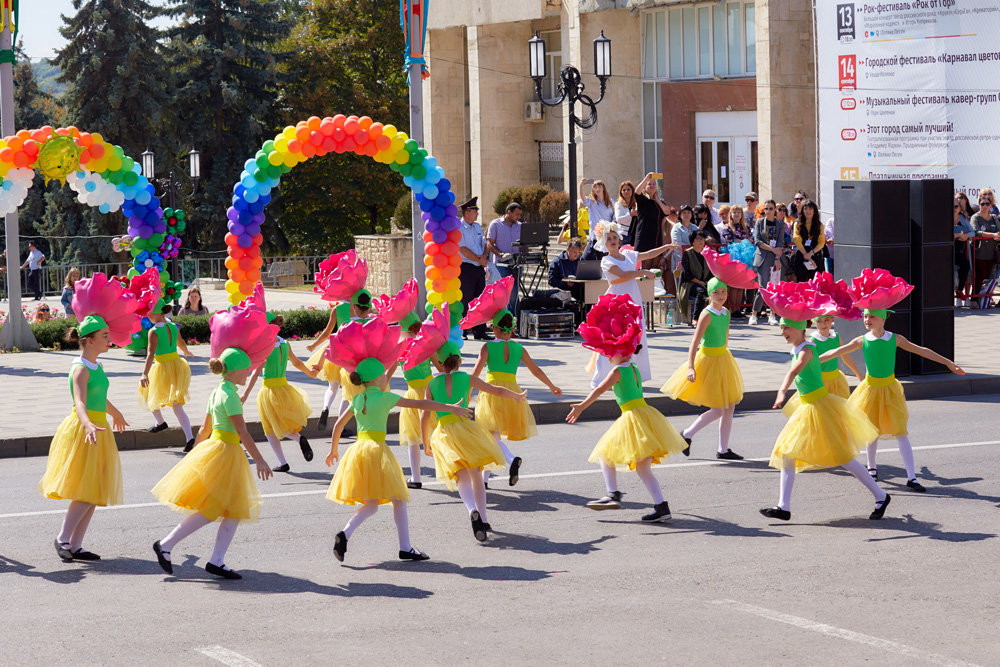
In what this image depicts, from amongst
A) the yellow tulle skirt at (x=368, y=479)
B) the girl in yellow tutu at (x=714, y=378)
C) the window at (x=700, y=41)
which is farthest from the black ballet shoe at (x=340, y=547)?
the window at (x=700, y=41)

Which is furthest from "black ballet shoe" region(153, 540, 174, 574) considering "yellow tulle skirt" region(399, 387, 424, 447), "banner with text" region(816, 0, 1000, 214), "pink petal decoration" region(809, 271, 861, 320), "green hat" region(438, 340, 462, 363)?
"banner with text" region(816, 0, 1000, 214)

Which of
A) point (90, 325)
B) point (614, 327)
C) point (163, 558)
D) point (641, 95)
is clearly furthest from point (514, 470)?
point (641, 95)

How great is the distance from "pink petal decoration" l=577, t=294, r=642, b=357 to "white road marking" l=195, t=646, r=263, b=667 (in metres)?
3.87

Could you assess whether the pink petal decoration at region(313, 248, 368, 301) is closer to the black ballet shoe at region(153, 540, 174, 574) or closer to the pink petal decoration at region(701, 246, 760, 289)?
the pink petal decoration at region(701, 246, 760, 289)

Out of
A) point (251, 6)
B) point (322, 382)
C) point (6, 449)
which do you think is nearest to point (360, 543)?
point (6, 449)

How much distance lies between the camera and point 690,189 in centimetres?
3722

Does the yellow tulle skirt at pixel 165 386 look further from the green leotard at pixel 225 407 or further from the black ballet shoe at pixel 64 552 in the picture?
the green leotard at pixel 225 407

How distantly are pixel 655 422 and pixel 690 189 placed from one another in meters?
28.5

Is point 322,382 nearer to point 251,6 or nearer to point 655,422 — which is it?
point 655,422

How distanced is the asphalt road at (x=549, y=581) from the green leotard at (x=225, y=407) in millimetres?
913

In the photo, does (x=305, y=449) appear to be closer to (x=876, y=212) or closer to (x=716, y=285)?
(x=716, y=285)

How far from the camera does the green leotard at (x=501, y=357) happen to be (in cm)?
1046

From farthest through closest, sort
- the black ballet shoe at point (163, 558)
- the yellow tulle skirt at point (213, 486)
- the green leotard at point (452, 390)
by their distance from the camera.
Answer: the green leotard at point (452, 390)
the black ballet shoe at point (163, 558)
the yellow tulle skirt at point (213, 486)

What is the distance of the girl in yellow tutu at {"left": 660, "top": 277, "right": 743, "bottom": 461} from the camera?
1166 centimetres
